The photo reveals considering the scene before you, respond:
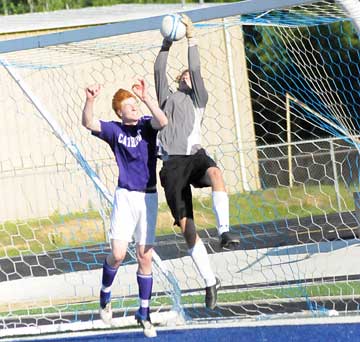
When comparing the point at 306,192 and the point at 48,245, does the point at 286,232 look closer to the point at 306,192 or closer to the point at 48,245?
the point at 306,192

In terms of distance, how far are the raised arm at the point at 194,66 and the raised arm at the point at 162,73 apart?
0.19 m

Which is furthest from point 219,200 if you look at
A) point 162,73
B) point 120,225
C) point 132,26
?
point 132,26

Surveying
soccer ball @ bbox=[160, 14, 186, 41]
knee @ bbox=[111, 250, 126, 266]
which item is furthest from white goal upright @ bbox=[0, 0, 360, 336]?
knee @ bbox=[111, 250, 126, 266]

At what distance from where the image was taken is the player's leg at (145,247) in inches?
349

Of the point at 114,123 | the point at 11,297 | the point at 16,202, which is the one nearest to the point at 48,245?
the point at 11,297

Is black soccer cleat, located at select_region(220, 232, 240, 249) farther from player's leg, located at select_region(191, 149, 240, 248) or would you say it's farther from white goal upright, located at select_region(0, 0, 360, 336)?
white goal upright, located at select_region(0, 0, 360, 336)

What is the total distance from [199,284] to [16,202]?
656 centimetres

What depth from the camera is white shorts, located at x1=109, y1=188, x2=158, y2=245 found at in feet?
29.0

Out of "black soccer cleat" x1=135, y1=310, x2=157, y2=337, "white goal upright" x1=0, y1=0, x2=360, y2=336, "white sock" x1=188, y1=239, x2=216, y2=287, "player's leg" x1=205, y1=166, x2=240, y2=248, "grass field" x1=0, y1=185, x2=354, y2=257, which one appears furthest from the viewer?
"grass field" x1=0, y1=185, x2=354, y2=257

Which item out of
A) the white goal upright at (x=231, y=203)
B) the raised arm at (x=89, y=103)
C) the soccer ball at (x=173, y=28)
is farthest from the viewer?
the white goal upright at (x=231, y=203)

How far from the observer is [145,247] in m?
8.93

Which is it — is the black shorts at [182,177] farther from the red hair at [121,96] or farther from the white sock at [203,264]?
the red hair at [121,96]

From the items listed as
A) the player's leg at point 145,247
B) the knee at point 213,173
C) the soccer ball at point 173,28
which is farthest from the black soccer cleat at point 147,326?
the soccer ball at point 173,28

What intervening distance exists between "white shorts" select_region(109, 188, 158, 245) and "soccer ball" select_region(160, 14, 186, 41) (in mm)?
1249
